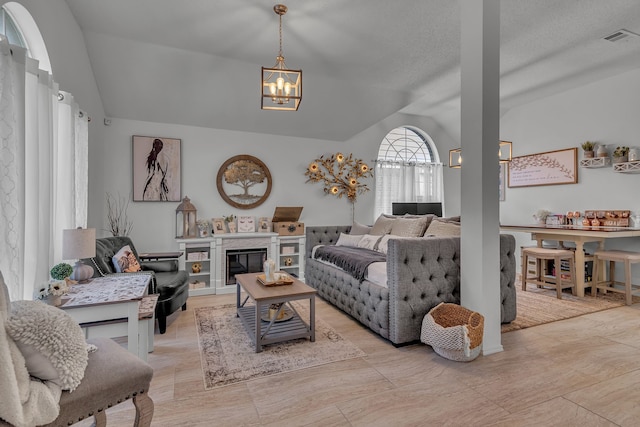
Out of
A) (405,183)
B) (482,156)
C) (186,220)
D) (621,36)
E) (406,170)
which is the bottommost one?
(186,220)


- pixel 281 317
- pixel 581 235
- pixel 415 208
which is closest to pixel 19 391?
pixel 281 317

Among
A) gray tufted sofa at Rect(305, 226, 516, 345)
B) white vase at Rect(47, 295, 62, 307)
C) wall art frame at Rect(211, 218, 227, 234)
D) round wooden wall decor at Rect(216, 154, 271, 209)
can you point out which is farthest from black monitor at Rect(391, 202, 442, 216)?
white vase at Rect(47, 295, 62, 307)

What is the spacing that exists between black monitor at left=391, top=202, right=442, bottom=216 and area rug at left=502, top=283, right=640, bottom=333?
206 cm

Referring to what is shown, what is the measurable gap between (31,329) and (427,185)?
639 centimetres

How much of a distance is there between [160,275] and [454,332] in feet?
9.77

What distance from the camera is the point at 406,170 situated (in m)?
6.35

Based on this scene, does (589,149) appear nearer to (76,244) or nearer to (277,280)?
(277,280)

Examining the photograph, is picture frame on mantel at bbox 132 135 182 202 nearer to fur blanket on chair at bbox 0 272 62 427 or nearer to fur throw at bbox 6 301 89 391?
fur throw at bbox 6 301 89 391

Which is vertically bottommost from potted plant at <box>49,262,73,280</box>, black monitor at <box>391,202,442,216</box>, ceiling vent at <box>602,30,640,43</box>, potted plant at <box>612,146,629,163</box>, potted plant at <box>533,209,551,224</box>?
potted plant at <box>49,262,73,280</box>

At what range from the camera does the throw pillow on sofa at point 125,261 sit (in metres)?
3.13

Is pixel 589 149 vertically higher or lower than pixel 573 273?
higher

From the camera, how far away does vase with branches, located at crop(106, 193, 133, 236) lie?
429cm

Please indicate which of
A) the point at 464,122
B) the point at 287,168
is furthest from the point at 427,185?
the point at 464,122

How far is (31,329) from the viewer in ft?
3.89
